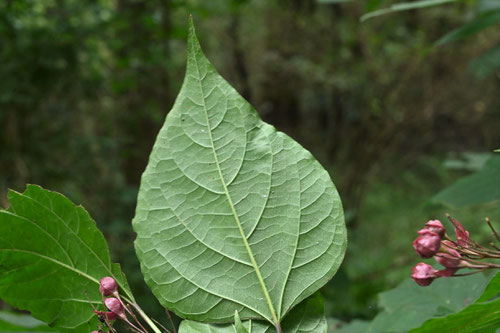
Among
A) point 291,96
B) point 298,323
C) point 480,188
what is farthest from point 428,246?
point 291,96

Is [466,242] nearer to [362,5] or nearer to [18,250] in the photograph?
[18,250]

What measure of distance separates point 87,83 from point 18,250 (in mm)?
3793

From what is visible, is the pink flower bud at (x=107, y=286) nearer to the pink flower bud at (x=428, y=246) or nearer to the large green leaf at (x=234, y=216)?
the large green leaf at (x=234, y=216)

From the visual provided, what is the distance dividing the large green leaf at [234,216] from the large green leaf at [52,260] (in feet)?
0.22

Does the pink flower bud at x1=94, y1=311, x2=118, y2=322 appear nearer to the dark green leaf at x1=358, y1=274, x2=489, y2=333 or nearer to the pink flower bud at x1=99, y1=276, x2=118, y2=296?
the pink flower bud at x1=99, y1=276, x2=118, y2=296

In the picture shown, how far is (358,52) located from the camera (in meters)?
5.81

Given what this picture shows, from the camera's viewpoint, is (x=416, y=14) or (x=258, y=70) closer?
(x=416, y=14)

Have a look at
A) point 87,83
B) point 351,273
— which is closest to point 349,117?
point 351,273

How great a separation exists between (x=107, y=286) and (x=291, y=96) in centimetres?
792

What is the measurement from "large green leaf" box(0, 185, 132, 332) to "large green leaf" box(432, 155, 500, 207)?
0.82 metres

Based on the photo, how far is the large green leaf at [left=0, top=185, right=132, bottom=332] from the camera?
48cm

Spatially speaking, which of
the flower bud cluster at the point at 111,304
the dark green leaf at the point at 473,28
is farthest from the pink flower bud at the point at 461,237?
the dark green leaf at the point at 473,28

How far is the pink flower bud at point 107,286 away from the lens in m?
0.50

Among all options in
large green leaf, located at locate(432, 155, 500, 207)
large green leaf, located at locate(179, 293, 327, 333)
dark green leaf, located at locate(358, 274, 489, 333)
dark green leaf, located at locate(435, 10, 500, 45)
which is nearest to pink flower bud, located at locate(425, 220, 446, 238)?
large green leaf, located at locate(179, 293, 327, 333)
